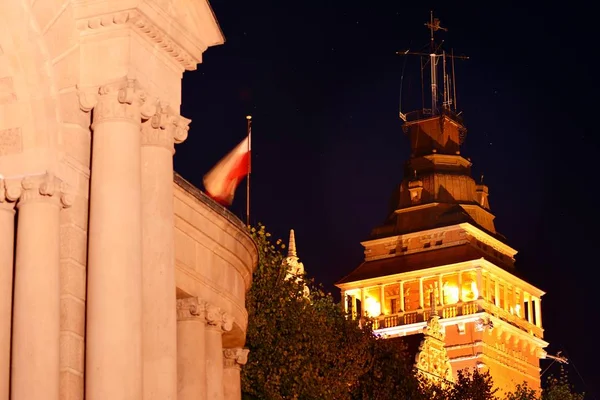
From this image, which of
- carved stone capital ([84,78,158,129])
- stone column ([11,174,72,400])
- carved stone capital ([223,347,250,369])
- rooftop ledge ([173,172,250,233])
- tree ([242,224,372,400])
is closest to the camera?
stone column ([11,174,72,400])

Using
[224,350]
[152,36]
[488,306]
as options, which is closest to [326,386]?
[224,350]

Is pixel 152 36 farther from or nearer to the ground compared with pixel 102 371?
farther from the ground

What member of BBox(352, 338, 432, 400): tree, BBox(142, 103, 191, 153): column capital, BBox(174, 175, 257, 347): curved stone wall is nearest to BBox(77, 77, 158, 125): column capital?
BBox(142, 103, 191, 153): column capital

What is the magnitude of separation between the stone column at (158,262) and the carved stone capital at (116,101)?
2.78ft

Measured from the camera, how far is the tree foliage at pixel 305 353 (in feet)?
221

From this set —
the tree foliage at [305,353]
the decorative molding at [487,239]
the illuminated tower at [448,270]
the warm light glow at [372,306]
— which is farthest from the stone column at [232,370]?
the warm light glow at [372,306]

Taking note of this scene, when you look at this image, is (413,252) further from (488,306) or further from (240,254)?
(240,254)

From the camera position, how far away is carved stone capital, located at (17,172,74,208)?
3033cm

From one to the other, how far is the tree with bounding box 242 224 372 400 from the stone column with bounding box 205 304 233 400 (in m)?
23.6

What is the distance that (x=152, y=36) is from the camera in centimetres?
3228

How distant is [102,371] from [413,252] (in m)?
147

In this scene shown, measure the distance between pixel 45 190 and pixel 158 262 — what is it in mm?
2500

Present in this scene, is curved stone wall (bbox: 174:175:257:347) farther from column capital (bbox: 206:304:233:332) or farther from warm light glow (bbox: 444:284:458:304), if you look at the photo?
warm light glow (bbox: 444:284:458:304)

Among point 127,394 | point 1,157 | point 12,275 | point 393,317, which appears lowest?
point 127,394
